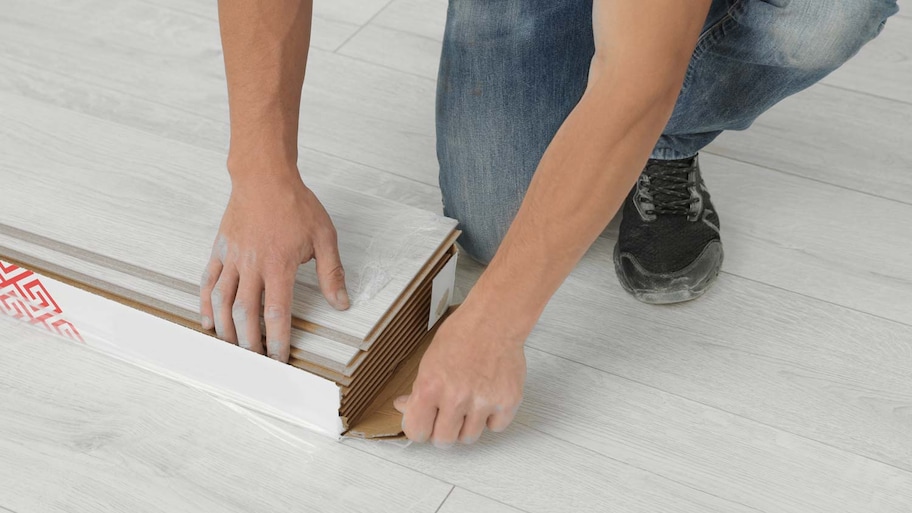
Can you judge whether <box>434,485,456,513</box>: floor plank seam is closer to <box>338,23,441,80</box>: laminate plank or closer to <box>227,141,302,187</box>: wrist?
<box>227,141,302,187</box>: wrist

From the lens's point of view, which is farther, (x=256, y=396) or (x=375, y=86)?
(x=375, y=86)

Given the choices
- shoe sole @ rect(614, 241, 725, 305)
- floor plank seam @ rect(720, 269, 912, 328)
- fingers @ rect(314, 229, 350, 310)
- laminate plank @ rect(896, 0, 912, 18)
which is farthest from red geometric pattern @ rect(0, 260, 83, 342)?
laminate plank @ rect(896, 0, 912, 18)

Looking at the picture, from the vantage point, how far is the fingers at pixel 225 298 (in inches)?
40.7

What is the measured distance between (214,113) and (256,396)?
0.64 meters

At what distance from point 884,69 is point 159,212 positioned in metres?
1.32

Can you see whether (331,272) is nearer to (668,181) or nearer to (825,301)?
(668,181)

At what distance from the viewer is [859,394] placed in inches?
46.6

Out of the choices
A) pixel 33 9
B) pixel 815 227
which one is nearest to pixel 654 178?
pixel 815 227

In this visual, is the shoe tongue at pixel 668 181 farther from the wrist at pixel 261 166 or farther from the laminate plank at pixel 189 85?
the wrist at pixel 261 166

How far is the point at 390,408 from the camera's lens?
1.10m

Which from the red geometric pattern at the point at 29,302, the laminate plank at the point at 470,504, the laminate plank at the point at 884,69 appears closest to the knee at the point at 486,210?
the laminate plank at the point at 470,504

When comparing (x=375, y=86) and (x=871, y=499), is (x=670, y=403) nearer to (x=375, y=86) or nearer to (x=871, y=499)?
(x=871, y=499)

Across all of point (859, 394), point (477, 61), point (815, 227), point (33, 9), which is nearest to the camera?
point (859, 394)

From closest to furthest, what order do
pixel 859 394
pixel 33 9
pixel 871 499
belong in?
pixel 871 499 → pixel 859 394 → pixel 33 9
